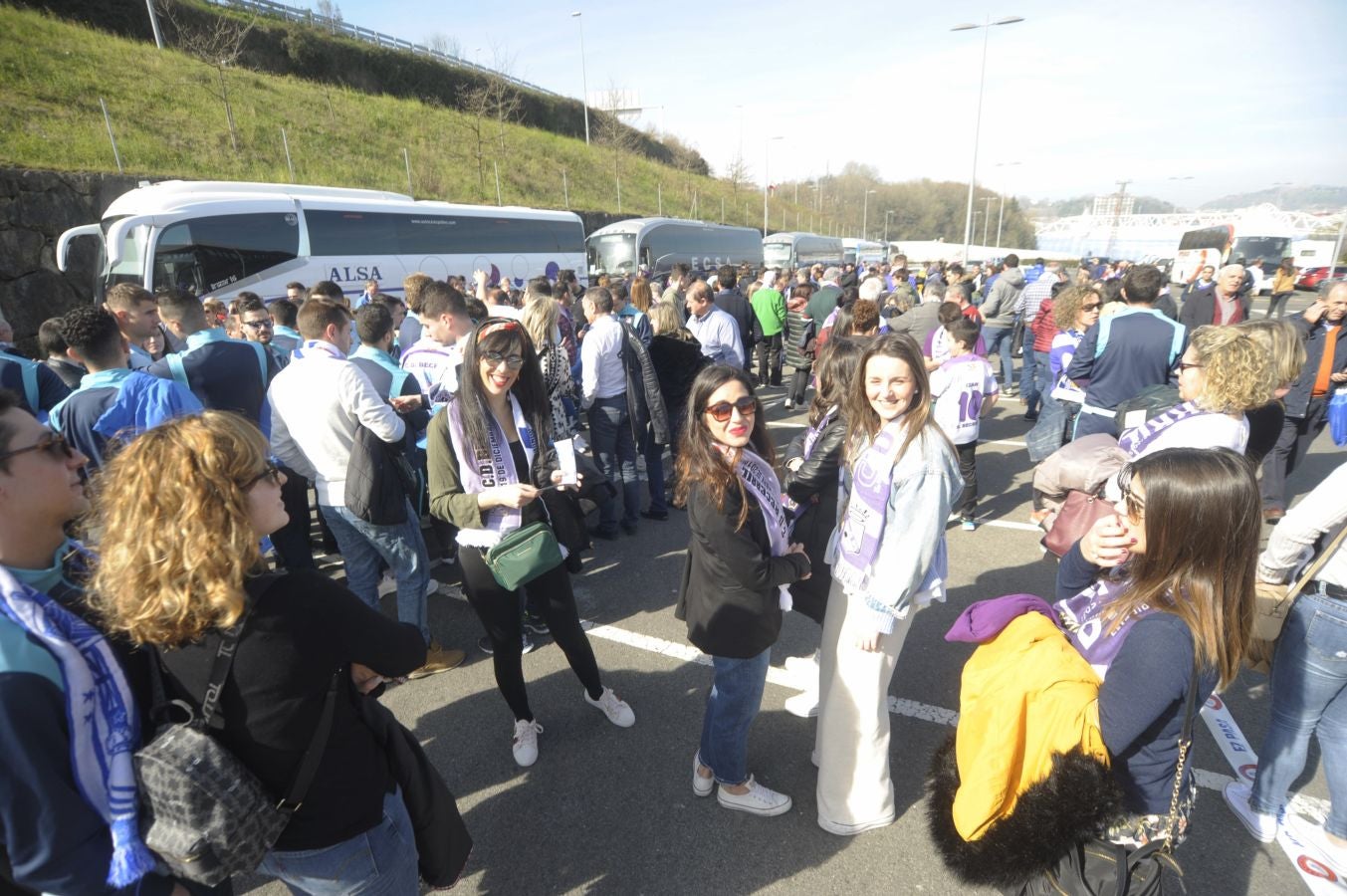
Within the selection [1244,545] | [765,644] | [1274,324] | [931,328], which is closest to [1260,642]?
[1244,545]

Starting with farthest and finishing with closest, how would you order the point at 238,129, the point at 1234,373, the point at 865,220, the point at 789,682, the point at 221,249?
1. the point at 865,220
2. the point at 238,129
3. the point at 221,249
4. the point at 789,682
5. the point at 1234,373

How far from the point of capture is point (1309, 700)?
225cm

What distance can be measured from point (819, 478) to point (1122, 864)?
165 centimetres

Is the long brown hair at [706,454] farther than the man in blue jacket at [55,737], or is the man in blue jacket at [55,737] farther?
the long brown hair at [706,454]

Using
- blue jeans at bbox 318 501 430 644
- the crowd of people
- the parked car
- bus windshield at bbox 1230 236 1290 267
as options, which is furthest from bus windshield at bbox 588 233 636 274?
bus windshield at bbox 1230 236 1290 267

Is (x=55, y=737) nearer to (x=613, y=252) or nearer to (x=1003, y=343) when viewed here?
(x=1003, y=343)

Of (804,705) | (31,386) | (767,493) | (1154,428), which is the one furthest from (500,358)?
(1154,428)

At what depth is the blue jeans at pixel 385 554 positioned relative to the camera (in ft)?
11.1

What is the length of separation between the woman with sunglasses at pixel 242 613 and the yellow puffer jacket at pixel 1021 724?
5.14 ft

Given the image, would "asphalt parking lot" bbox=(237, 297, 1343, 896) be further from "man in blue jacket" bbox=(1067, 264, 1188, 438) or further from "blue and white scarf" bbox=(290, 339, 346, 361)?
"blue and white scarf" bbox=(290, 339, 346, 361)

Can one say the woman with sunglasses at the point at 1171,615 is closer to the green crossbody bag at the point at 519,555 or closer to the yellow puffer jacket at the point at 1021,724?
the yellow puffer jacket at the point at 1021,724

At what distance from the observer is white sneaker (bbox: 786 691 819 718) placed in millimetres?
3182

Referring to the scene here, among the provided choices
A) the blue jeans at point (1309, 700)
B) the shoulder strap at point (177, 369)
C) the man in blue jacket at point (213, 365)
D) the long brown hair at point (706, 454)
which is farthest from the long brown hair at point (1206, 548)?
the shoulder strap at point (177, 369)

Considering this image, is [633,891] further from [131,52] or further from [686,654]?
[131,52]
